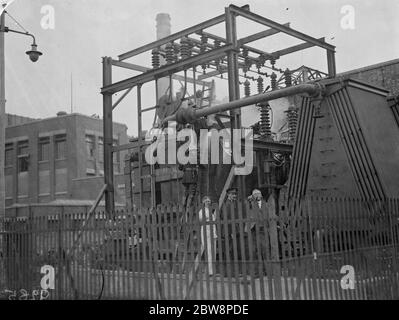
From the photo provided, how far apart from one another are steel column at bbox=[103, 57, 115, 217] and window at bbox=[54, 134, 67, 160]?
25.5 m

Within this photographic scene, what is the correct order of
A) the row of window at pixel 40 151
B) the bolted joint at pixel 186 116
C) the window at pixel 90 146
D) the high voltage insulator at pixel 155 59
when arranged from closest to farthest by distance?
the bolted joint at pixel 186 116 < the high voltage insulator at pixel 155 59 < the row of window at pixel 40 151 < the window at pixel 90 146

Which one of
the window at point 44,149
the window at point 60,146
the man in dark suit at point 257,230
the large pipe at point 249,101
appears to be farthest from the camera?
the window at point 44,149

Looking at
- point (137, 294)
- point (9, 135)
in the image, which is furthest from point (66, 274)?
point (9, 135)

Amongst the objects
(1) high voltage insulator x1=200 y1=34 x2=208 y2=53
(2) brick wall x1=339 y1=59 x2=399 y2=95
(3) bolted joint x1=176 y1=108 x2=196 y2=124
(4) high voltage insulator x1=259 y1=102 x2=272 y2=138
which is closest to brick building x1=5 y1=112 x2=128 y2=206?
(2) brick wall x1=339 y1=59 x2=399 y2=95

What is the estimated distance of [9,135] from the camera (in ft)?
141

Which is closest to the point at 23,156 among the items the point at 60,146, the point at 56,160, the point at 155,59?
the point at 56,160

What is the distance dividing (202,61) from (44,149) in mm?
30983

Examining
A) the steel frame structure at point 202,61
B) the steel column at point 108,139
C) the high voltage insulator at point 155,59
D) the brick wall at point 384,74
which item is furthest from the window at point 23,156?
the high voltage insulator at point 155,59

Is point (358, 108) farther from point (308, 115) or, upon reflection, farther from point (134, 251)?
point (134, 251)

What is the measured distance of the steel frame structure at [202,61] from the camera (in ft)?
42.1

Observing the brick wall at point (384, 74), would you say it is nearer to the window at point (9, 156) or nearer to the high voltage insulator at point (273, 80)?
the high voltage insulator at point (273, 80)

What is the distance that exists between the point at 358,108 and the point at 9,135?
37.7 metres

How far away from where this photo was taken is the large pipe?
1136cm

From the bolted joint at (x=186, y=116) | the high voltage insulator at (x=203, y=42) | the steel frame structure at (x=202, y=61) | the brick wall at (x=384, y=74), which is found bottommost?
the bolted joint at (x=186, y=116)
